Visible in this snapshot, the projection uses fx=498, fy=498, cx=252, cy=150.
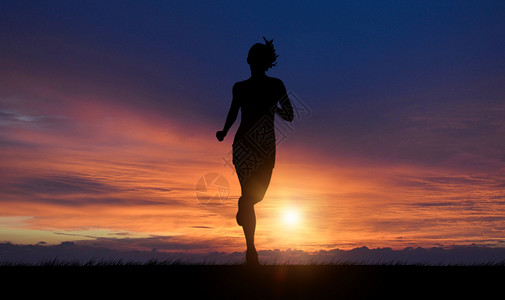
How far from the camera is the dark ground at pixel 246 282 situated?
24.6 feet

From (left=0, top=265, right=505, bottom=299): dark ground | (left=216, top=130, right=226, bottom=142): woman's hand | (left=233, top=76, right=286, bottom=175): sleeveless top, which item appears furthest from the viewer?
(left=216, top=130, right=226, bottom=142): woman's hand

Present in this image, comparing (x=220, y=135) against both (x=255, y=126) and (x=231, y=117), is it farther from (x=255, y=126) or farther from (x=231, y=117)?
(x=255, y=126)

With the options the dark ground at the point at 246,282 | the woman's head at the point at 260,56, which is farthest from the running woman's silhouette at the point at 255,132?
the dark ground at the point at 246,282

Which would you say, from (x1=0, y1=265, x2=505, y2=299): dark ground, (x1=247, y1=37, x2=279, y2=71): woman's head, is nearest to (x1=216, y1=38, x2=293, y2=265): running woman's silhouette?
(x1=247, y1=37, x2=279, y2=71): woman's head

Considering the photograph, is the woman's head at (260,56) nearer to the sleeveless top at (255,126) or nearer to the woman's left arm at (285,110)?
the sleeveless top at (255,126)

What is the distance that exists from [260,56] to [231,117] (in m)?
1.37

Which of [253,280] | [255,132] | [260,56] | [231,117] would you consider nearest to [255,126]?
[255,132]

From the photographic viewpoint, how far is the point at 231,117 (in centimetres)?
1029

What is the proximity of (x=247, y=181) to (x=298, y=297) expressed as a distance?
322 cm

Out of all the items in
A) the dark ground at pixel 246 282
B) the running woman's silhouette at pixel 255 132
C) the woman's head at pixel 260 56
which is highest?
the woman's head at pixel 260 56

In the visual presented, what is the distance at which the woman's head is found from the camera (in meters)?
10.1

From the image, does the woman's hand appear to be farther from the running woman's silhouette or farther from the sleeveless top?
the sleeveless top

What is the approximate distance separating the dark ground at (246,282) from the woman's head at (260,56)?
407cm

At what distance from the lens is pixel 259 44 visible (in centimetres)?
1016
